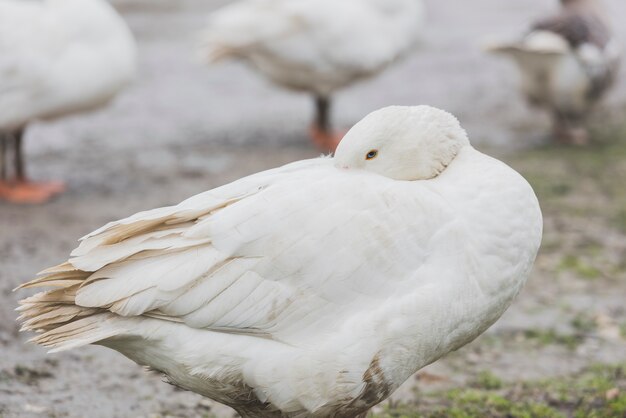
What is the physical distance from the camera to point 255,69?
8.12m

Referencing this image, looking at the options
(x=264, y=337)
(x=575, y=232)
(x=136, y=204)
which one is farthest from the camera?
(x=136, y=204)

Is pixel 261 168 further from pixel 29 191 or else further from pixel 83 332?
pixel 83 332

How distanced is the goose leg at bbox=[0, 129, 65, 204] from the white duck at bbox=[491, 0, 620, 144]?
151 inches

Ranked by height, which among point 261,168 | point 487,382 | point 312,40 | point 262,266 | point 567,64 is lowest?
point 261,168

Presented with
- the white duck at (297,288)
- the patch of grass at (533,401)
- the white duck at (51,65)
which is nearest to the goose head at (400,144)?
the white duck at (297,288)

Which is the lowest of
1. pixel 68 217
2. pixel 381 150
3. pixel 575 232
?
pixel 575 232

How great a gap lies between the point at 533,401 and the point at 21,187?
417 centimetres

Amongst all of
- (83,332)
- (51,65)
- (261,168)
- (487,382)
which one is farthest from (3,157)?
(83,332)

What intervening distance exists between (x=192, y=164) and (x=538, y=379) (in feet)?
12.9

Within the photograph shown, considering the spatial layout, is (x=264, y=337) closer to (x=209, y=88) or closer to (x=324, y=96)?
(x=324, y=96)

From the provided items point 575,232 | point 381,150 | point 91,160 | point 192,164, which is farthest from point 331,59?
point 381,150

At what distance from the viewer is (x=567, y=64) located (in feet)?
26.3

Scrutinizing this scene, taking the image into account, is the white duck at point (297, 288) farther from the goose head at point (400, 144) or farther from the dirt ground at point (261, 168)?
the dirt ground at point (261, 168)

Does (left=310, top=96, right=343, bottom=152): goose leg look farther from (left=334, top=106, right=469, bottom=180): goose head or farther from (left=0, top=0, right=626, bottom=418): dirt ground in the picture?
(left=334, top=106, right=469, bottom=180): goose head
